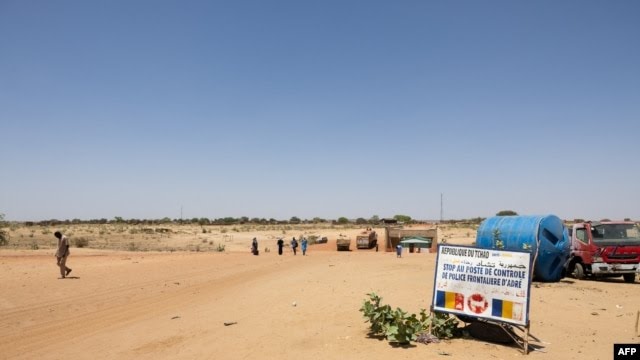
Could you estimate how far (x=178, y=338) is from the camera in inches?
375

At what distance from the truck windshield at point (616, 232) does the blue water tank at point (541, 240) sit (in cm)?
107

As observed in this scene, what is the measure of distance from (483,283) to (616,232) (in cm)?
1227

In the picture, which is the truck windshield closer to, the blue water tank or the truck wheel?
the blue water tank

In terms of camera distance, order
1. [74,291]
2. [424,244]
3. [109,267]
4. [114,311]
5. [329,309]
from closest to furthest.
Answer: [329,309]
[114,311]
[74,291]
[109,267]
[424,244]

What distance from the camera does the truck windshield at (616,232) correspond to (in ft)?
56.5

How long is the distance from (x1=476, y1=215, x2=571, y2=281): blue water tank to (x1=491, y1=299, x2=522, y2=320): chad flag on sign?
27.8 ft

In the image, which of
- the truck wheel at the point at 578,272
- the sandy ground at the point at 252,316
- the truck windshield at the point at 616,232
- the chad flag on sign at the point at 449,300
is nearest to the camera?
the sandy ground at the point at 252,316

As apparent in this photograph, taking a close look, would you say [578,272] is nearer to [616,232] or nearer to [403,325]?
[616,232]

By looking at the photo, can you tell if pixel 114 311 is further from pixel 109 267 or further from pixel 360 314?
pixel 109 267

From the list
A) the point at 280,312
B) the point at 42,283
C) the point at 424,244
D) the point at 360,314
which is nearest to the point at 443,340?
the point at 360,314

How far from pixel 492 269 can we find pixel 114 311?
1046cm

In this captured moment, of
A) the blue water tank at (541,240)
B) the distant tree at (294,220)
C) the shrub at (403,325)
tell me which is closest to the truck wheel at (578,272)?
the blue water tank at (541,240)

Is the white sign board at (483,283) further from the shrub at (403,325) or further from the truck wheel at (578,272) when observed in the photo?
the truck wheel at (578,272)

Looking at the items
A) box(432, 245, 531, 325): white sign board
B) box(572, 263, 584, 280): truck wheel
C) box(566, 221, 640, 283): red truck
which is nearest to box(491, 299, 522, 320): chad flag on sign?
box(432, 245, 531, 325): white sign board
